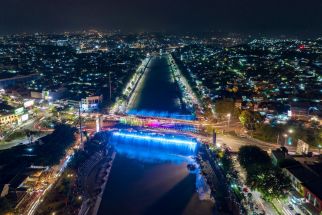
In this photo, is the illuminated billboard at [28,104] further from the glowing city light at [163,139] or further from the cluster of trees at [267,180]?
the cluster of trees at [267,180]

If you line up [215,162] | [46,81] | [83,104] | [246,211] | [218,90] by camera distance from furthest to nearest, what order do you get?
[46,81] < [218,90] < [83,104] < [215,162] < [246,211]

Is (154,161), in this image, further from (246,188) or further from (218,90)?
(218,90)

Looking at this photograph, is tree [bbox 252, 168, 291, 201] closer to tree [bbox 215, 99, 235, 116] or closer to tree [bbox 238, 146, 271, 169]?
tree [bbox 238, 146, 271, 169]

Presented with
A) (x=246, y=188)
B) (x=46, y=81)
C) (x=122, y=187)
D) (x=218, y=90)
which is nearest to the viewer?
(x=246, y=188)

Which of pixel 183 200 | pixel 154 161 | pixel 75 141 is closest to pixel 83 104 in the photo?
pixel 75 141

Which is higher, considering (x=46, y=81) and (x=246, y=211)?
(x=46, y=81)

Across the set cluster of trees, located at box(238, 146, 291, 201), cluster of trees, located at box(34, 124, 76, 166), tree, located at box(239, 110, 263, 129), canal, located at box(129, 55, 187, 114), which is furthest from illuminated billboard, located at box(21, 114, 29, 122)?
cluster of trees, located at box(238, 146, 291, 201)
